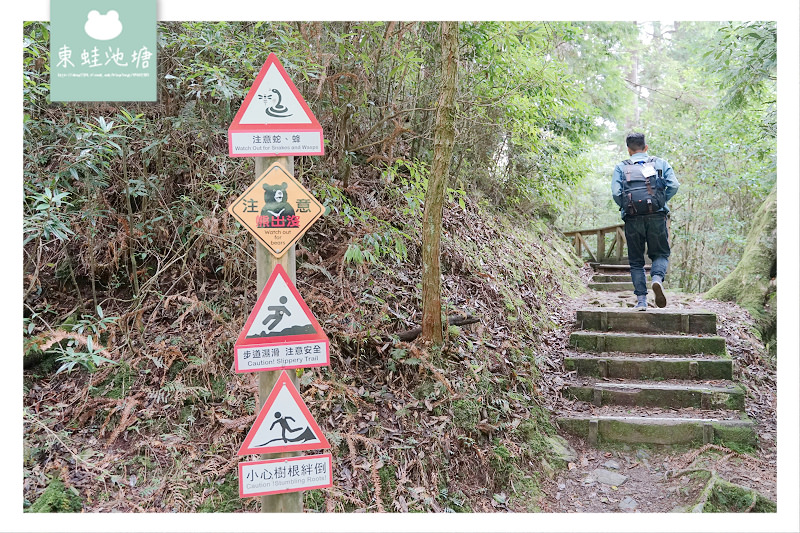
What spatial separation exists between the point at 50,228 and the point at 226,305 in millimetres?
1491

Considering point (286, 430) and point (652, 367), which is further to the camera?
point (652, 367)

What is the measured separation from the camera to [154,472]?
11.6 ft

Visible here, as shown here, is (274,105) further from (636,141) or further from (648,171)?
Result: (636,141)

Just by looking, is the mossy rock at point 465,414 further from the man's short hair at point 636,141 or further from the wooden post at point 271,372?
the man's short hair at point 636,141

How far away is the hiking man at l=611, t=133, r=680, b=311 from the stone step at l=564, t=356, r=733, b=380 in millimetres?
901

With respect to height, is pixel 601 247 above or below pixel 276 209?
above

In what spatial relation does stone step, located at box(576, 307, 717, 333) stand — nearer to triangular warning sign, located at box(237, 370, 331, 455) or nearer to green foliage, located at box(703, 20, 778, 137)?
green foliage, located at box(703, 20, 778, 137)

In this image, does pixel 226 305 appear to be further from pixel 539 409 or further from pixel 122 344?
pixel 539 409

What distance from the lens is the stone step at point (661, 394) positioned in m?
4.85

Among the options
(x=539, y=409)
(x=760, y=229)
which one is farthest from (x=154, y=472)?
(x=760, y=229)

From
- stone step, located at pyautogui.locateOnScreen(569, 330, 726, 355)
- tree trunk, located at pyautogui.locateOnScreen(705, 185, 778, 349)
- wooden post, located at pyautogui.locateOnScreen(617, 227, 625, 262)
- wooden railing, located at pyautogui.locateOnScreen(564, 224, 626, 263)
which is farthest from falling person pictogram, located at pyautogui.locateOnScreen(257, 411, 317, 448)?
wooden post, located at pyautogui.locateOnScreen(617, 227, 625, 262)

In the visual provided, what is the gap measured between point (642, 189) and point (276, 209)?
4.65 metres

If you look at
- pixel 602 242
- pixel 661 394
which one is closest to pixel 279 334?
pixel 661 394

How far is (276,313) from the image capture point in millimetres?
2547
